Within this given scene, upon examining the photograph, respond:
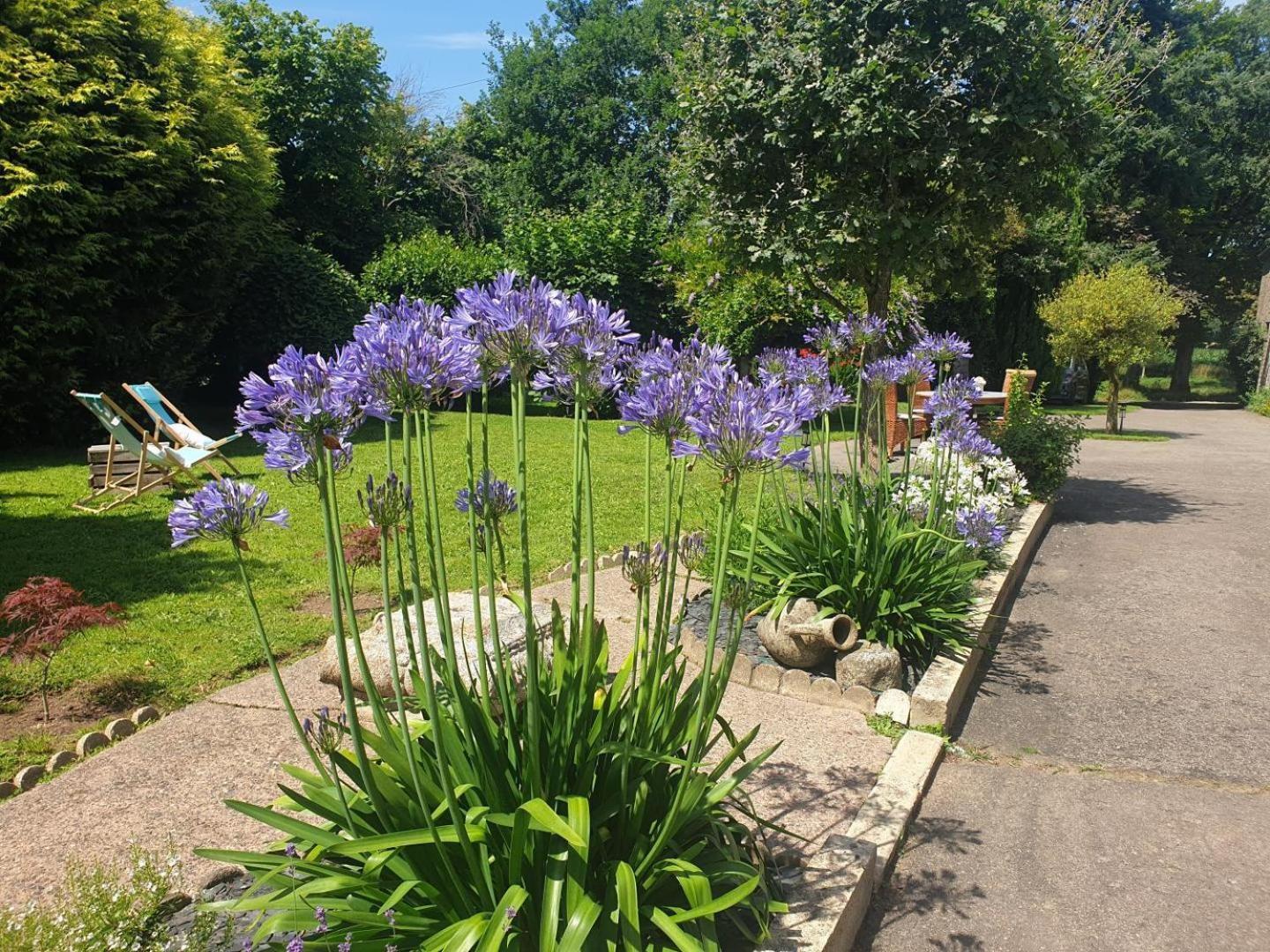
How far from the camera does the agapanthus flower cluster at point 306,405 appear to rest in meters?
1.87

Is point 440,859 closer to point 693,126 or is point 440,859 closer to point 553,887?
point 553,887

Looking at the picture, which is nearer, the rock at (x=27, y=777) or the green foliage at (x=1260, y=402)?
the rock at (x=27, y=777)

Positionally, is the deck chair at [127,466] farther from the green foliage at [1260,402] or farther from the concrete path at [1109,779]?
the green foliage at [1260,402]

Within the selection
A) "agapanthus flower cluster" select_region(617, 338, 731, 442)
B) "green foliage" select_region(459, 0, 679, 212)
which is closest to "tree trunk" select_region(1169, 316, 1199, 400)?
"green foliage" select_region(459, 0, 679, 212)

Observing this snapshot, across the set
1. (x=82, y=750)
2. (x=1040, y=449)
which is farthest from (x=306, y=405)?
(x=1040, y=449)

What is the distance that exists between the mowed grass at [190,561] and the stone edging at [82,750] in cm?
19

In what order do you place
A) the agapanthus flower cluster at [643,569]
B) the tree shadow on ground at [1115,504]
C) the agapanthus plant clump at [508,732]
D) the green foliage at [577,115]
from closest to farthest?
1. the agapanthus plant clump at [508,732]
2. the agapanthus flower cluster at [643,569]
3. the tree shadow on ground at [1115,504]
4. the green foliage at [577,115]

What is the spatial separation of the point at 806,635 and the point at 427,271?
1599cm

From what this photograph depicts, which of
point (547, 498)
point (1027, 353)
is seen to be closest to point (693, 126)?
point (547, 498)

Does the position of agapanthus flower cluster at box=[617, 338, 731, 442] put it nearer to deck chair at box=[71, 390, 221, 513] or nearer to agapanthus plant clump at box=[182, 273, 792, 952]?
agapanthus plant clump at box=[182, 273, 792, 952]

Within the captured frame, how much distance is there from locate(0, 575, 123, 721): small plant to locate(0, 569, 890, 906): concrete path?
2.13 feet

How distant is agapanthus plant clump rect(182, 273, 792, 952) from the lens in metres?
1.97

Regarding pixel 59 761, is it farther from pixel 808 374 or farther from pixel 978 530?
pixel 978 530

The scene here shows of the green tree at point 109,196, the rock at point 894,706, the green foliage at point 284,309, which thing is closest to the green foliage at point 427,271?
the green foliage at point 284,309
